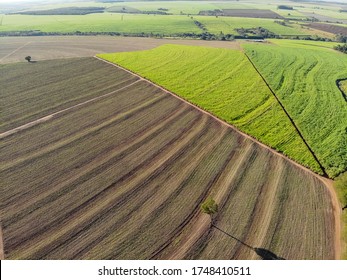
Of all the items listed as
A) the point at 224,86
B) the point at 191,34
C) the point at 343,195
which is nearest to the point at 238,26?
the point at 191,34

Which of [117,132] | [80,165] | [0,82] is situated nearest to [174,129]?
[117,132]

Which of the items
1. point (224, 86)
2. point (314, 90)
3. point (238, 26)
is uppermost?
point (238, 26)

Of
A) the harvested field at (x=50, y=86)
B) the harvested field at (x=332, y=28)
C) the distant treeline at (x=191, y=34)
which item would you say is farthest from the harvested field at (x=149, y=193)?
the harvested field at (x=332, y=28)

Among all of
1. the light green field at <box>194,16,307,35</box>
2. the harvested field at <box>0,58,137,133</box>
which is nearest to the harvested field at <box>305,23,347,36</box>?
the light green field at <box>194,16,307,35</box>

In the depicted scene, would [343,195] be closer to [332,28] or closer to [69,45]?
[69,45]

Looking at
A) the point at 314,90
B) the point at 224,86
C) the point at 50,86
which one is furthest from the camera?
the point at 224,86

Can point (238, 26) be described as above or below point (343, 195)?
above

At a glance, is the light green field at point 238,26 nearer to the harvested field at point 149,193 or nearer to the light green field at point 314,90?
the light green field at point 314,90
